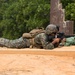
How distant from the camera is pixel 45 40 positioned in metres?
9.62

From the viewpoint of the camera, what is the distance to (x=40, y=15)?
61.7ft

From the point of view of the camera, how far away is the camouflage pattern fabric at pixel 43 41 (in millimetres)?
9547

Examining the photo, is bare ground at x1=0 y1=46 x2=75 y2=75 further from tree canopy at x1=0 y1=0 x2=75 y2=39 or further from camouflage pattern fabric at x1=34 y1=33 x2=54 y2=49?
tree canopy at x1=0 y1=0 x2=75 y2=39

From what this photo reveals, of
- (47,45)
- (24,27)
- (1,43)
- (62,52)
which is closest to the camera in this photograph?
(62,52)

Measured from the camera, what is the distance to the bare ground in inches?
276

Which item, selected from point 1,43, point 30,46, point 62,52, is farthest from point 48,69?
point 1,43

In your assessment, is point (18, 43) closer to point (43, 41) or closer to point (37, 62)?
point (43, 41)

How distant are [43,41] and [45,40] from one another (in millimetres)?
66

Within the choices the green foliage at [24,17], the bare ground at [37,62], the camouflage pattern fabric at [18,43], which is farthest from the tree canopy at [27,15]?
the bare ground at [37,62]

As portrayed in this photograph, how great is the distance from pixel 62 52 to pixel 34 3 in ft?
35.9

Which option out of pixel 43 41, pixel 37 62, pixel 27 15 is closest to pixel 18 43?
pixel 43 41

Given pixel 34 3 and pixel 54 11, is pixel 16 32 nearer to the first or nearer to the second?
pixel 34 3

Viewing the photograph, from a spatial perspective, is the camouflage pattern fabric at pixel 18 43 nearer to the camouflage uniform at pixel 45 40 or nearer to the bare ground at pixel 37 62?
the camouflage uniform at pixel 45 40

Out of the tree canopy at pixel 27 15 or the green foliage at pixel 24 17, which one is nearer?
the tree canopy at pixel 27 15
